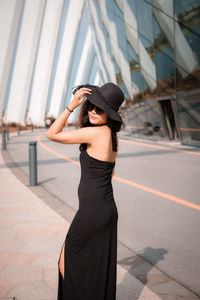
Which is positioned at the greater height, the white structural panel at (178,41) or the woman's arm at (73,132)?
the white structural panel at (178,41)

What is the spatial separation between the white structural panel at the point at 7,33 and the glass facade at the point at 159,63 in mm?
7480

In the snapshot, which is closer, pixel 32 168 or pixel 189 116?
pixel 32 168

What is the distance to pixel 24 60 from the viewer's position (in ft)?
114

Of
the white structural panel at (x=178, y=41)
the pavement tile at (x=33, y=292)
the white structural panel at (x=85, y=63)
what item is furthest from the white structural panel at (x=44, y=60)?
the pavement tile at (x=33, y=292)

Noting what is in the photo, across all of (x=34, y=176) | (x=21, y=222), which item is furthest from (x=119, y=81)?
(x=21, y=222)

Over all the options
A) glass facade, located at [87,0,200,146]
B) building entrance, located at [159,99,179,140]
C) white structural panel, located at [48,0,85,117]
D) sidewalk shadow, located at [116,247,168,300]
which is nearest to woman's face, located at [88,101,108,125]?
sidewalk shadow, located at [116,247,168,300]

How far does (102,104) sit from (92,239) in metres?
0.87

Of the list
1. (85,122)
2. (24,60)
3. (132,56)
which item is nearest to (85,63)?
(24,60)

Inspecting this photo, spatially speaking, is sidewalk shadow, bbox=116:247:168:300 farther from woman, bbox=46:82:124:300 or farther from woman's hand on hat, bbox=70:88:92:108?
woman's hand on hat, bbox=70:88:92:108

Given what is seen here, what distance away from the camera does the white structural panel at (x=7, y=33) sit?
27.2 m

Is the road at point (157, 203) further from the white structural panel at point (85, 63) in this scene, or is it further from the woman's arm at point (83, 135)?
the white structural panel at point (85, 63)

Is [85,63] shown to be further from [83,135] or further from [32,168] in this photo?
[83,135]

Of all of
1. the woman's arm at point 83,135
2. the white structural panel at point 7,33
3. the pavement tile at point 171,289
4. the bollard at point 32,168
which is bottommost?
the pavement tile at point 171,289

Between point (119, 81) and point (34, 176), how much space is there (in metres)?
21.9
